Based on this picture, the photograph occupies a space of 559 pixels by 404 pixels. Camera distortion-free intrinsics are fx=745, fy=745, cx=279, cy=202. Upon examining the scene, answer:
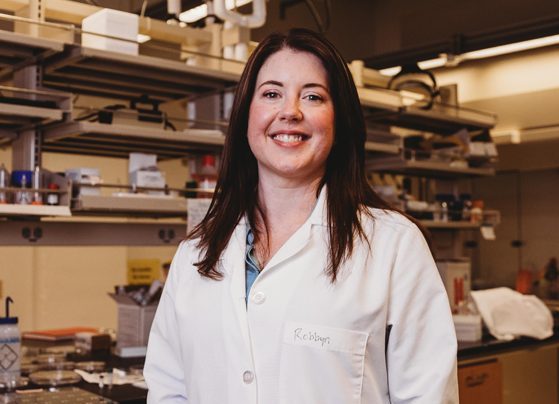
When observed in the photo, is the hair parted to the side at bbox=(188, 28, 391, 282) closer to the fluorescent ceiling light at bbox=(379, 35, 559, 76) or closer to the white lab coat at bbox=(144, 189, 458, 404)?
the white lab coat at bbox=(144, 189, 458, 404)

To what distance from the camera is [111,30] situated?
2.79 m

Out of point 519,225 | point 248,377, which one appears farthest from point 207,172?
point 519,225

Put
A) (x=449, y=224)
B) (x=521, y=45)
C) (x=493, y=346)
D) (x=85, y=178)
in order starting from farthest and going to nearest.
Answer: (x=521, y=45) < (x=449, y=224) < (x=493, y=346) < (x=85, y=178)

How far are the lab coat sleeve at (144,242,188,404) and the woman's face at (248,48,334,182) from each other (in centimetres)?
33

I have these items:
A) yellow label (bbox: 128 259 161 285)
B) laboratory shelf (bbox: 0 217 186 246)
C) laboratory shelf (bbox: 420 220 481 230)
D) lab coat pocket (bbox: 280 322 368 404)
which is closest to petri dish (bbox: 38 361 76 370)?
laboratory shelf (bbox: 0 217 186 246)

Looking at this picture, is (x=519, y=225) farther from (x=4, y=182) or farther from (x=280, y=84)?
(x=280, y=84)

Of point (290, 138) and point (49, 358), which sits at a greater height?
point (290, 138)

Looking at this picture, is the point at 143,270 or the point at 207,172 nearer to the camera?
the point at 207,172

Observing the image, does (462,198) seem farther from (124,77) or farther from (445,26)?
(124,77)

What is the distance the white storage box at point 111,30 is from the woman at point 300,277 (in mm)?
1404

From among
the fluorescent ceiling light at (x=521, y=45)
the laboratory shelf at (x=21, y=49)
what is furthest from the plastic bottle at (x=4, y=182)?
the fluorescent ceiling light at (x=521, y=45)

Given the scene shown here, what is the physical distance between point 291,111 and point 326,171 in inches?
7.0

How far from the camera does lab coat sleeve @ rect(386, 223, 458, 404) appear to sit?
1334 mm

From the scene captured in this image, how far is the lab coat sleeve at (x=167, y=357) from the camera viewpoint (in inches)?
61.4
